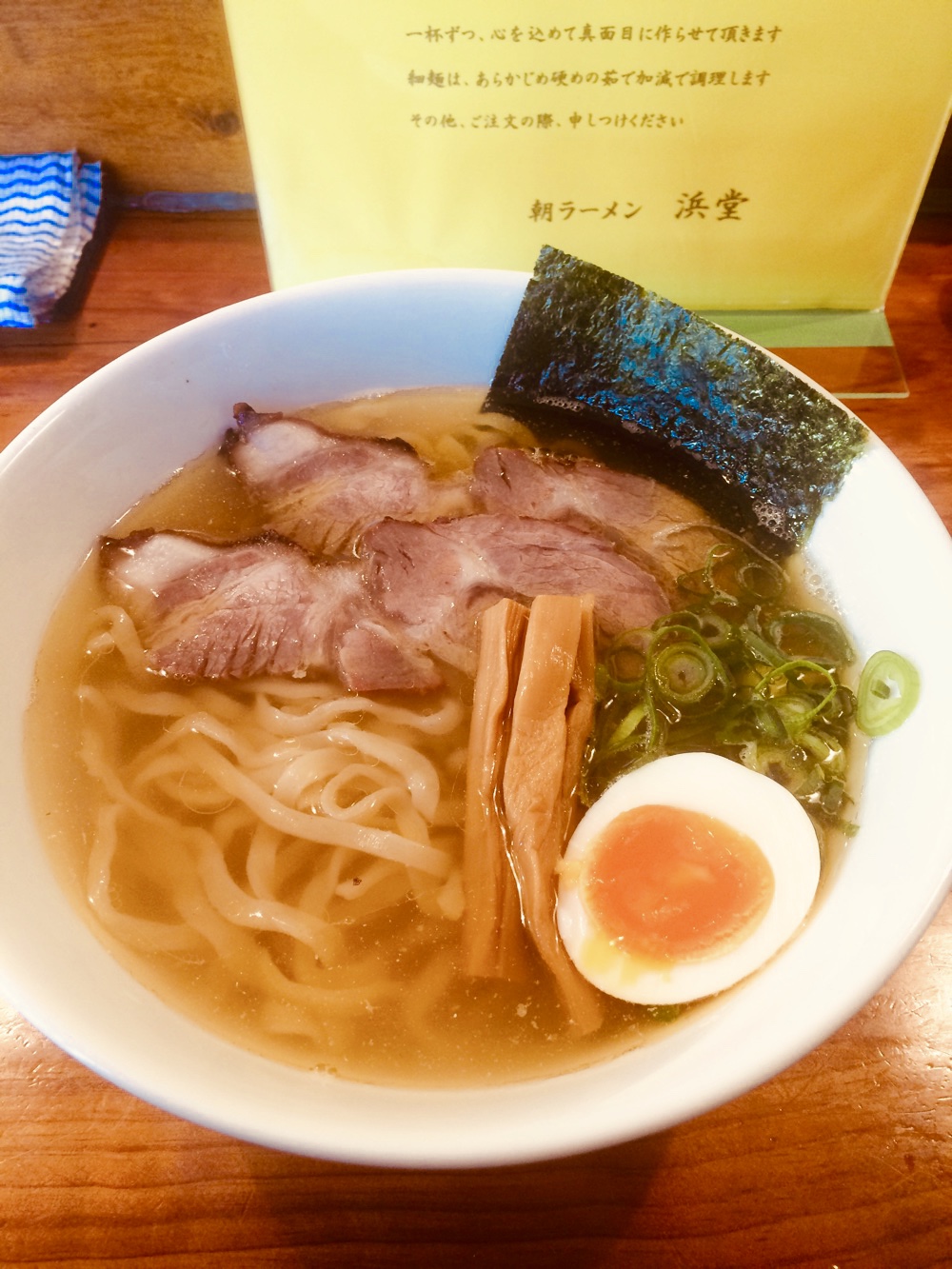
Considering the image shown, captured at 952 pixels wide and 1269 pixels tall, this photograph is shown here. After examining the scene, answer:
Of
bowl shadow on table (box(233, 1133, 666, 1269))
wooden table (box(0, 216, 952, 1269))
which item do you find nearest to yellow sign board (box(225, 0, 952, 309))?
wooden table (box(0, 216, 952, 1269))

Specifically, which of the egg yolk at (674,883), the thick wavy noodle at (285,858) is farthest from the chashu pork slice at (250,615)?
the egg yolk at (674,883)

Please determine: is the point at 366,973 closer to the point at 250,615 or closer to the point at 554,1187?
the point at 554,1187

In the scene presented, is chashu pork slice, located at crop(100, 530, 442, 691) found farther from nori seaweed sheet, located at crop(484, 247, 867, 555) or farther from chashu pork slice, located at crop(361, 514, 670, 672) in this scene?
nori seaweed sheet, located at crop(484, 247, 867, 555)

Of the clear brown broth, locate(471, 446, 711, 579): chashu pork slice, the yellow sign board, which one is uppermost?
the yellow sign board

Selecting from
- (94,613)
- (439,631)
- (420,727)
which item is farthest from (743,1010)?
(94,613)

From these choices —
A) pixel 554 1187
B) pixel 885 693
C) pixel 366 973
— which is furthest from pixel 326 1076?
pixel 885 693

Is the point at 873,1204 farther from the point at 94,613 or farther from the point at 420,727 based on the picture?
the point at 94,613
